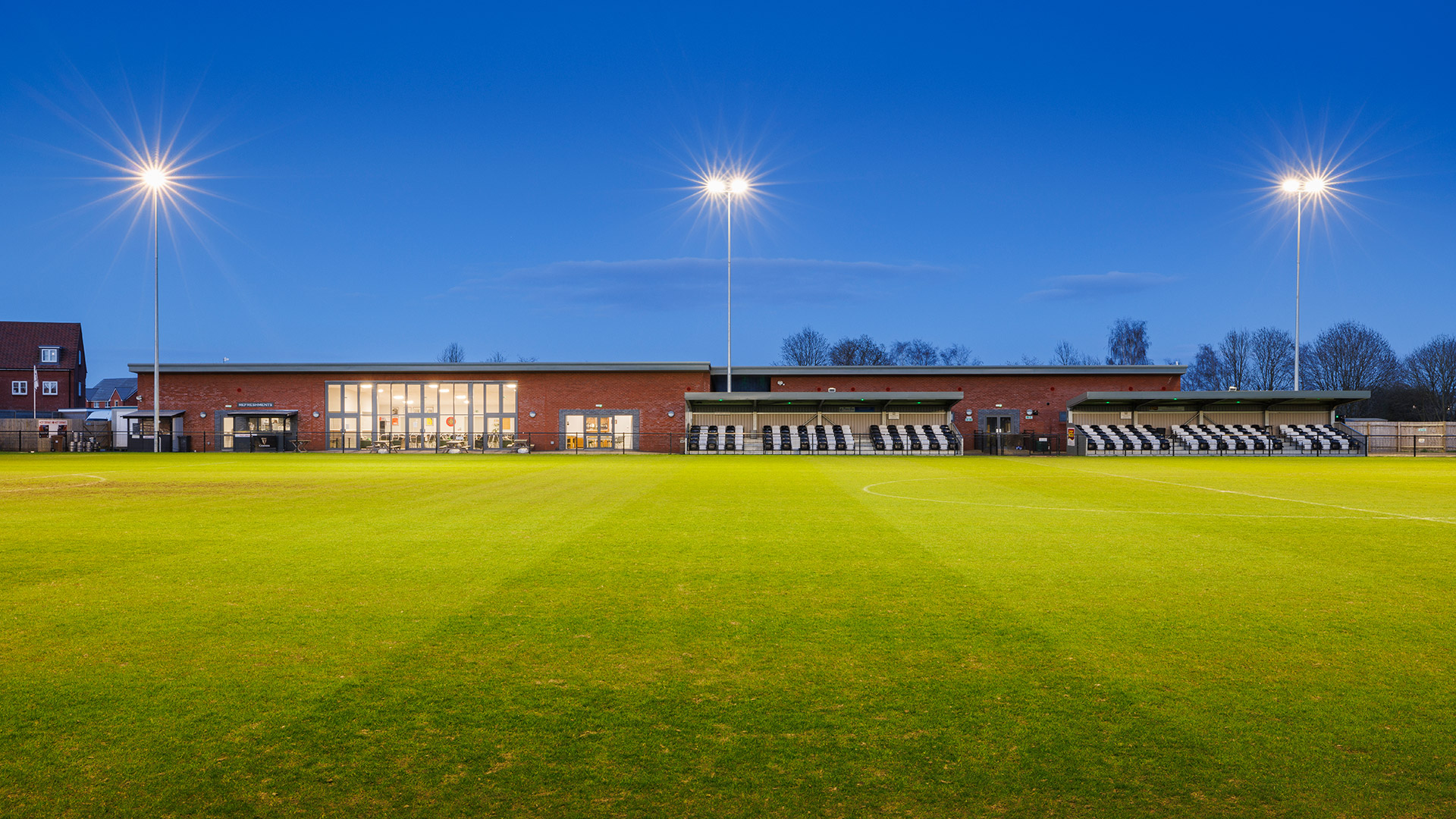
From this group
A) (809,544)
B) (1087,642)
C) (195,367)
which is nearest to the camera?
(1087,642)

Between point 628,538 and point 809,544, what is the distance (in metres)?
2.10

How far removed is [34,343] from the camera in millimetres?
74000

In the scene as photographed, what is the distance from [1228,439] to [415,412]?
4471 cm

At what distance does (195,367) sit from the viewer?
155ft

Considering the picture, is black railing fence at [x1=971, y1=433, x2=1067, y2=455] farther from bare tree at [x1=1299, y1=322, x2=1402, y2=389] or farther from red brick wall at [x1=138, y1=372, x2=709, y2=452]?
bare tree at [x1=1299, y1=322, x2=1402, y2=389]

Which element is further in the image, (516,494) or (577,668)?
(516,494)

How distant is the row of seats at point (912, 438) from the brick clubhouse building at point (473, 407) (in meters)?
0.86

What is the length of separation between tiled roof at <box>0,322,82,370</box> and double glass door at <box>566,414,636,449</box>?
58.2m

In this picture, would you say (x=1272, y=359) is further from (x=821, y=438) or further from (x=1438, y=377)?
(x=821, y=438)

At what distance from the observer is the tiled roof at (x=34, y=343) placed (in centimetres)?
7306

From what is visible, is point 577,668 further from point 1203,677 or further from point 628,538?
point 628,538

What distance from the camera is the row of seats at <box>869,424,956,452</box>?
4362 centimetres

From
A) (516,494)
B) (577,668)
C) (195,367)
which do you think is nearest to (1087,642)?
(577,668)

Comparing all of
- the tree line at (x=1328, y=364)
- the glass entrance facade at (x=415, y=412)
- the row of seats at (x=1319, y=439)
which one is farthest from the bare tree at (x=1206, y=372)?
the glass entrance facade at (x=415, y=412)
